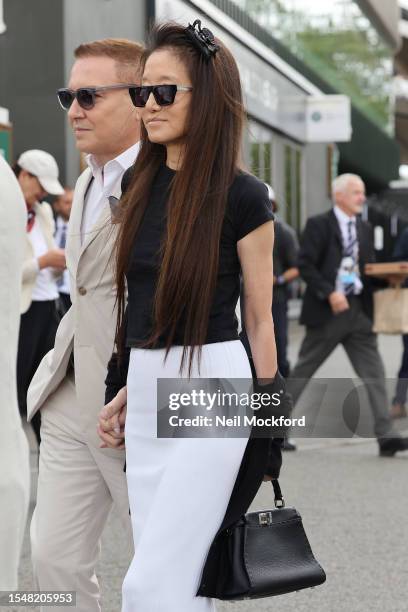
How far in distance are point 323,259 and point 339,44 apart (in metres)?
28.2

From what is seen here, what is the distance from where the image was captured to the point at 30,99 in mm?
14758

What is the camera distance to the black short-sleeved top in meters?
3.05

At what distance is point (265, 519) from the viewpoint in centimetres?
311

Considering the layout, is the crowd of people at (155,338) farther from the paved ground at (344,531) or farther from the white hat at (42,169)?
the white hat at (42,169)

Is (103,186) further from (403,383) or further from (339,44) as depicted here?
(339,44)

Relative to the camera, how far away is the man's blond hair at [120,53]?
154 inches

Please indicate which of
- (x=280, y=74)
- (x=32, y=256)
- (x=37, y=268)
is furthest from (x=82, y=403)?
(x=280, y=74)

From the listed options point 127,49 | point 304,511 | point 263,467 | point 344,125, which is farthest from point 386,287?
point 344,125

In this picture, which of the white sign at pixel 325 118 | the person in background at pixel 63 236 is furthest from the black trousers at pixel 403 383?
the white sign at pixel 325 118

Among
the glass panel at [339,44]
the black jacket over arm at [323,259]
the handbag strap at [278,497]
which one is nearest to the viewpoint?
the handbag strap at [278,497]

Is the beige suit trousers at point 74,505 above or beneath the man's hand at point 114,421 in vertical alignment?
beneath

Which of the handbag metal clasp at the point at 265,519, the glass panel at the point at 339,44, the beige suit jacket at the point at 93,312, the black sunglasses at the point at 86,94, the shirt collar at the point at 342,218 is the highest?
the glass panel at the point at 339,44

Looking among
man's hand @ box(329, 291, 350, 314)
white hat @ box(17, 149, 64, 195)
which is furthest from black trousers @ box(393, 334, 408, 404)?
white hat @ box(17, 149, 64, 195)

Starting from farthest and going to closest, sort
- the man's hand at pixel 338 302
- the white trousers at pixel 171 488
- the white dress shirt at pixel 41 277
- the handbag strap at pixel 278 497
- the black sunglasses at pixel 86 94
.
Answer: the man's hand at pixel 338 302 → the white dress shirt at pixel 41 277 → the black sunglasses at pixel 86 94 → the handbag strap at pixel 278 497 → the white trousers at pixel 171 488
